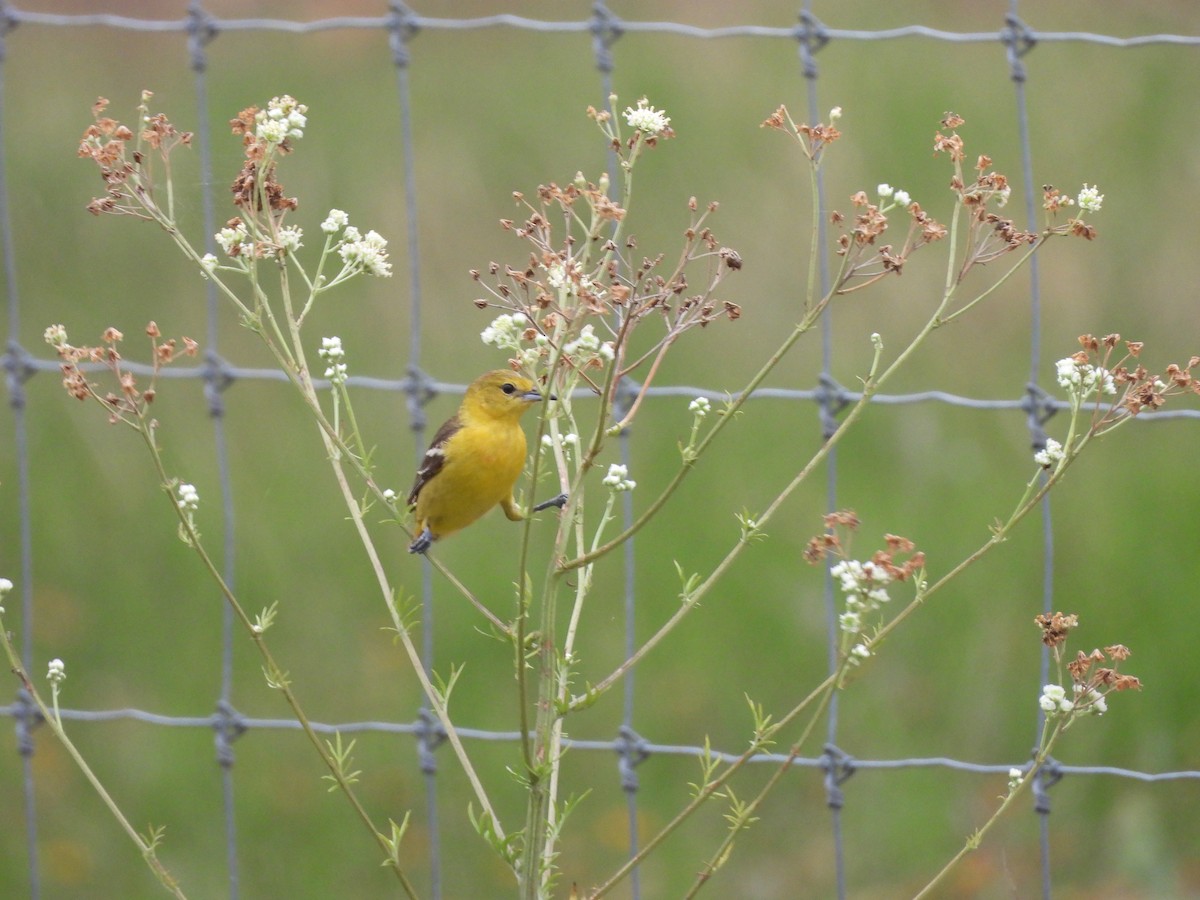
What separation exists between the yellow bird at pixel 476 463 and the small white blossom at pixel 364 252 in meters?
0.74

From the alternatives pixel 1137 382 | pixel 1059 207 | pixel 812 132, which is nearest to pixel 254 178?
pixel 812 132

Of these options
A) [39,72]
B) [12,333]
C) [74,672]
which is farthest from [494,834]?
[39,72]

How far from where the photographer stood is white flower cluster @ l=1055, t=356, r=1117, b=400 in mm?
1924

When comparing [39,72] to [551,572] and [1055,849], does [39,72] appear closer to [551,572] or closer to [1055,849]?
[1055,849]

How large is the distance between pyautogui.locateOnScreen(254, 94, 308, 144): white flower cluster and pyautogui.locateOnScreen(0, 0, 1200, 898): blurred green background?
1.19 metres

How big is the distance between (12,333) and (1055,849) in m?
3.42

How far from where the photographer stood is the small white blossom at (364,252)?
1.95 m

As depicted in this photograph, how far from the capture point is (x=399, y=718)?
5219 millimetres

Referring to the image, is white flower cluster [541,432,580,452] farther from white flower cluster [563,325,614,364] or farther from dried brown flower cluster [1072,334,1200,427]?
dried brown flower cluster [1072,334,1200,427]

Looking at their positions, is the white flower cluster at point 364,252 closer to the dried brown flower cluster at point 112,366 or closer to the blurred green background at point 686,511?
the dried brown flower cluster at point 112,366

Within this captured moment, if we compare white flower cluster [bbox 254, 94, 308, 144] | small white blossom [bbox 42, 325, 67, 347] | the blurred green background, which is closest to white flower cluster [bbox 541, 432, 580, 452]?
white flower cluster [bbox 254, 94, 308, 144]

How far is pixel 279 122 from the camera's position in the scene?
183 centimetres

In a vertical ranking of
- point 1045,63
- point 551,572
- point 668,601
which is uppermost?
point 1045,63

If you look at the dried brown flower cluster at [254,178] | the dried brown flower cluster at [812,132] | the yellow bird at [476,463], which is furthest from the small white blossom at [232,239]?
the yellow bird at [476,463]
